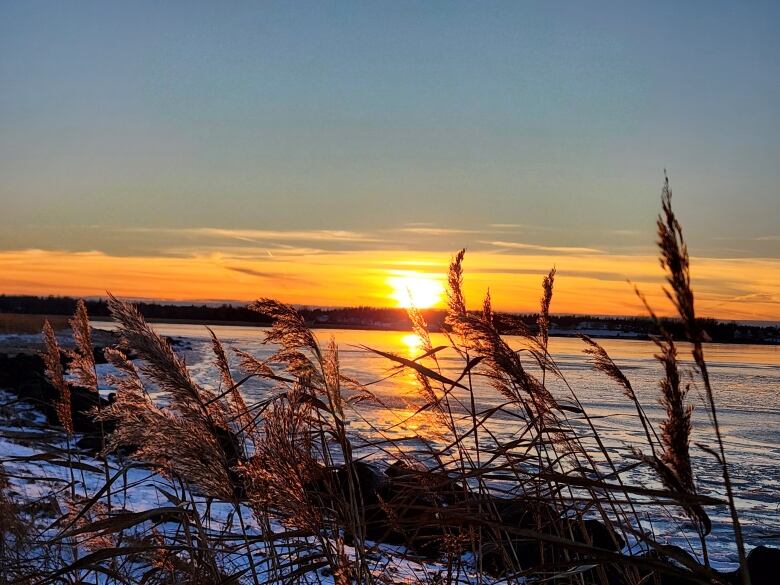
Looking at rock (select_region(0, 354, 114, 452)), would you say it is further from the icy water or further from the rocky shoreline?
the icy water

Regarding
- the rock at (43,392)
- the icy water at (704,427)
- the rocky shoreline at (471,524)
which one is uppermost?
the rocky shoreline at (471,524)

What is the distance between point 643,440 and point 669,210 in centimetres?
1415

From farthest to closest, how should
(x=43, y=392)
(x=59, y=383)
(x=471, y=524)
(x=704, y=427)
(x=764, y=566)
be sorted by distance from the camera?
1. (x=43, y=392)
2. (x=704, y=427)
3. (x=764, y=566)
4. (x=59, y=383)
5. (x=471, y=524)

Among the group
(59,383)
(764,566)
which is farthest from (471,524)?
(764,566)

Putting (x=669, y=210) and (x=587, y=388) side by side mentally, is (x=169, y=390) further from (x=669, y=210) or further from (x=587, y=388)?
(x=587, y=388)

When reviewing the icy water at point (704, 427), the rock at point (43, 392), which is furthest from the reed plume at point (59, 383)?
the rock at point (43, 392)

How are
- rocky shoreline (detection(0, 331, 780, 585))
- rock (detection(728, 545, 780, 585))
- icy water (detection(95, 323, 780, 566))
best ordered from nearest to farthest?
rocky shoreline (detection(0, 331, 780, 585)), rock (detection(728, 545, 780, 585)), icy water (detection(95, 323, 780, 566))

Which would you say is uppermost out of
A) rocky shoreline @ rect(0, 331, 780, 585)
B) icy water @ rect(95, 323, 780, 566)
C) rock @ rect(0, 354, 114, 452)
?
rocky shoreline @ rect(0, 331, 780, 585)

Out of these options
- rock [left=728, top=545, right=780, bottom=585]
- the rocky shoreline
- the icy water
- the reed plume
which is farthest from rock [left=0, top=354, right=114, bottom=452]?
rock [left=728, top=545, right=780, bottom=585]

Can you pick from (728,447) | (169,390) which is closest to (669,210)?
(169,390)

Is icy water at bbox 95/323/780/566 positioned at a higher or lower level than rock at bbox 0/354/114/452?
higher

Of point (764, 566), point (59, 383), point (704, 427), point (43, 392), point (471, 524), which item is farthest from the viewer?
point (43, 392)

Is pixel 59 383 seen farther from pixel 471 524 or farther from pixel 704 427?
pixel 704 427

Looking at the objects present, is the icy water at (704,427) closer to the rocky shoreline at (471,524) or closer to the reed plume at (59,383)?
the rocky shoreline at (471,524)
